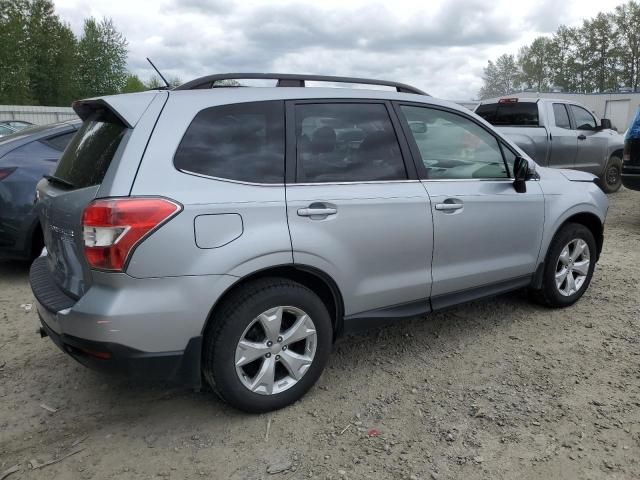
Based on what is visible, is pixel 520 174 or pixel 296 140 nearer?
pixel 296 140

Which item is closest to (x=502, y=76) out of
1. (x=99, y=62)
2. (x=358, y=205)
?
(x=99, y=62)

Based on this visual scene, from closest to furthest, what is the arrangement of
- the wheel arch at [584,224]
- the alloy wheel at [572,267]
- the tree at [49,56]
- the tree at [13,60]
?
the wheel arch at [584,224] < the alloy wheel at [572,267] < the tree at [13,60] < the tree at [49,56]

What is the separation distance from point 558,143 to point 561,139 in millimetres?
115

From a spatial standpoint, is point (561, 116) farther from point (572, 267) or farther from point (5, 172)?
point (5, 172)

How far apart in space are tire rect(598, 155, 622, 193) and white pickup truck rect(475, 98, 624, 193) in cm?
7

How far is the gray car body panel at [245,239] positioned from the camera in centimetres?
239

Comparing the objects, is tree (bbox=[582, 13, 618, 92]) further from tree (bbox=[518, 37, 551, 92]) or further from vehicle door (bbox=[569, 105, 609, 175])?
vehicle door (bbox=[569, 105, 609, 175])

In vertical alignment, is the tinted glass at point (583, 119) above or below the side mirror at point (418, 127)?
above

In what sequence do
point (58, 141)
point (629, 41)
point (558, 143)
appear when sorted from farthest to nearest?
point (629, 41) < point (558, 143) < point (58, 141)

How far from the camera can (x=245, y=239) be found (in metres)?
2.57

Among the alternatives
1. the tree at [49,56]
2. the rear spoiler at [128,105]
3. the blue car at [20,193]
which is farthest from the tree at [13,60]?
the rear spoiler at [128,105]

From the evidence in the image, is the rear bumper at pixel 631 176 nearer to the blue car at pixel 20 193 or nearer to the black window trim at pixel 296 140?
the black window trim at pixel 296 140

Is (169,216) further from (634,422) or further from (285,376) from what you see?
(634,422)

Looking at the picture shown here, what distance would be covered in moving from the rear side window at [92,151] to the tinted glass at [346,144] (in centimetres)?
93
